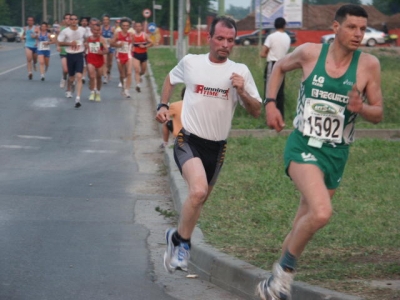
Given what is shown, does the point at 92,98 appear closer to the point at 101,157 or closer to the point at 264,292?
the point at 101,157

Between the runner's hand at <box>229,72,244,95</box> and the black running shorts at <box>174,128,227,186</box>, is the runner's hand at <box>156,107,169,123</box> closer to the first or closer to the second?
the black running shorts at <box>174,128,227,186</box>

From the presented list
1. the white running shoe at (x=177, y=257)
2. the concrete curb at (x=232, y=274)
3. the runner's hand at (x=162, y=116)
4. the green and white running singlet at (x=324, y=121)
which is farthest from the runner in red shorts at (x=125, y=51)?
the green and white running singlet at (x=324, y=121)

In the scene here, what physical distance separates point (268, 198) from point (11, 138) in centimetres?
734

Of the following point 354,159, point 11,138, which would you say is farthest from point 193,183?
point 11,138

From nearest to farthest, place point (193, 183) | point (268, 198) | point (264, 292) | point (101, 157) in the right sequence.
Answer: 1. point (264, 292)
2. point (193, 183)
3. point (268, 198)
4. point (101, 157)

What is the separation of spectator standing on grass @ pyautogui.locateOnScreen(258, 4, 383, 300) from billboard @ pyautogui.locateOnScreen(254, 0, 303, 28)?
22634 millimetres

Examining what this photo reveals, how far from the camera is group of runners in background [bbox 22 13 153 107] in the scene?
22073 mm

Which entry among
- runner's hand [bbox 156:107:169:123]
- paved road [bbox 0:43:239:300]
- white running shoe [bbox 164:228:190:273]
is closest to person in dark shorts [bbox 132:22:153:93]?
paved road [bbox 0:43:239:300]

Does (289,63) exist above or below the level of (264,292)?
above

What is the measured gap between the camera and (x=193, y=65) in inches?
284

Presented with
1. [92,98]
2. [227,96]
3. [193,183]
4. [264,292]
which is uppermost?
[227,96]

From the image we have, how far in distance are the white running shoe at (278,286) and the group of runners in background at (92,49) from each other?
1552 centimetres

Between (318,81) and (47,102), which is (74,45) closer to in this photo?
(47,102)

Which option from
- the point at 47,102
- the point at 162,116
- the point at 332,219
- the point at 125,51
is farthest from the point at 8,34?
the point at 162,116
